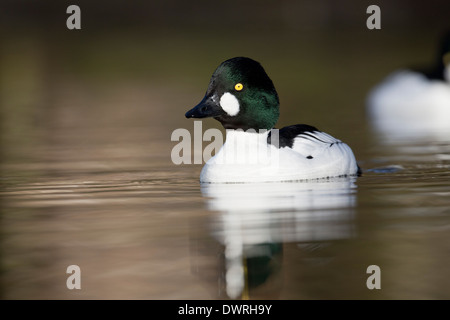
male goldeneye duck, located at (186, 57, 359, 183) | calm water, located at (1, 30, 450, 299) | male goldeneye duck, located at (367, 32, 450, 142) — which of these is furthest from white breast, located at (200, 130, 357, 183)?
male goldeneye duck, located at (367, 32, 450, 142)

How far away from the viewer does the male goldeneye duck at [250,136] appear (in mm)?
9594

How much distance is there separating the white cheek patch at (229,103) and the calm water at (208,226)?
725 mm

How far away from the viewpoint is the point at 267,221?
8.00 metres

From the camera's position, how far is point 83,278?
6418 millimetres

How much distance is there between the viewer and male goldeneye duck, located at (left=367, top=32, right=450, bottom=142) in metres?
16.9

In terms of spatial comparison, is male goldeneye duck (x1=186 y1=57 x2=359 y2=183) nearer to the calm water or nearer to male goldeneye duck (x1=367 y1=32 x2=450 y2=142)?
the calm water

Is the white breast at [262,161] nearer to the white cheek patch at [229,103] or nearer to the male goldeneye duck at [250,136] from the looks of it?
the male goldeneye duck at [250,136]

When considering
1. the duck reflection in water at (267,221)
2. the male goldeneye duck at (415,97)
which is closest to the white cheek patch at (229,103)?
the duck reflection in water at (267,221)

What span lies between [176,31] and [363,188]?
30160 millimetres

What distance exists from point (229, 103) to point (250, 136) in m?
0.38

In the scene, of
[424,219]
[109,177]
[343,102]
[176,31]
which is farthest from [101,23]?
[424,219]

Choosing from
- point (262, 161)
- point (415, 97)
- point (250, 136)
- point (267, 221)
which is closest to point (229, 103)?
point (250, 136)

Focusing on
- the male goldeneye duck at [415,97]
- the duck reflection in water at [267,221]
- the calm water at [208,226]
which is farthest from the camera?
the male goldeneye duck at [415,97]

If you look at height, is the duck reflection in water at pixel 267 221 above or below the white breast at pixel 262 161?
below
